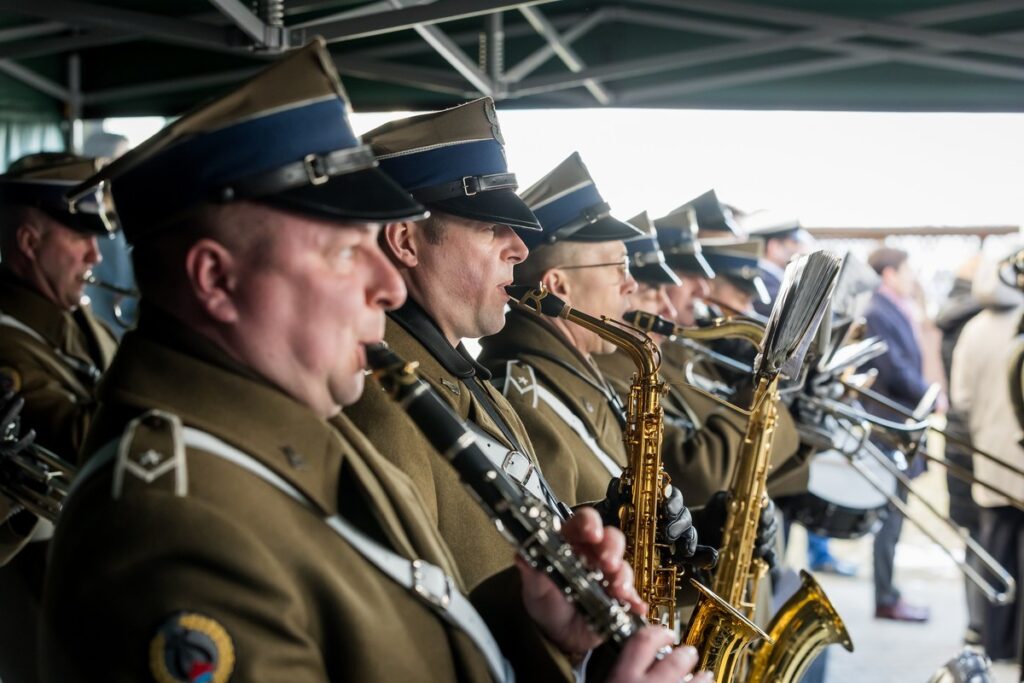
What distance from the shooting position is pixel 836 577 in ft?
30.8

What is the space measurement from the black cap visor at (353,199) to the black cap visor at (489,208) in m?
1.13

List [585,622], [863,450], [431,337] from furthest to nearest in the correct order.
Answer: [863,450]
[431,337]
[585,622]

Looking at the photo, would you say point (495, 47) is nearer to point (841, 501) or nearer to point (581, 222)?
point (581, 222)

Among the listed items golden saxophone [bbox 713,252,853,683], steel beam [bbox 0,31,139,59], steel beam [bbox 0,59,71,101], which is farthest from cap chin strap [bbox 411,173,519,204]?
steel beam [bbox 0,59,71,101]

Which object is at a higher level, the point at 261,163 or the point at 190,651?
the point at 261,163

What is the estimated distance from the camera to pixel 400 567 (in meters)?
1.81

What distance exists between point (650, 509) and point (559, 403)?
32.1 inches

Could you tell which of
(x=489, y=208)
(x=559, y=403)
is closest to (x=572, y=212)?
(x=559, y=403)

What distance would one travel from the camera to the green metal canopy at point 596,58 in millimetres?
5488

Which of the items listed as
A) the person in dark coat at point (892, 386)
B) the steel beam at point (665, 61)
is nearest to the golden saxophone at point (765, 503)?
the steel beam at point (665, 61)

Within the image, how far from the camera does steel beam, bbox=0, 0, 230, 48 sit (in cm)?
430

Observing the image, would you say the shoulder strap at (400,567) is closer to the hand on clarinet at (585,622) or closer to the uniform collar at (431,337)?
the hand on clarinet at (585,622)

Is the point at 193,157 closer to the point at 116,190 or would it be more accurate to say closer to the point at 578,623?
the point at 116,190

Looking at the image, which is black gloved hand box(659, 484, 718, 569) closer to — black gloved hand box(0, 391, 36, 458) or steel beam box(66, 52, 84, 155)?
black gloved hand box(0, 391, 36, 458)
